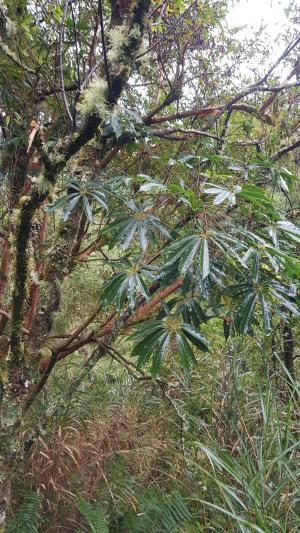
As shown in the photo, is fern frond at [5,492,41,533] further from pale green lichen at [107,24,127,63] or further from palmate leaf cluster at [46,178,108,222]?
pale green lichen at [107,24,127,63]

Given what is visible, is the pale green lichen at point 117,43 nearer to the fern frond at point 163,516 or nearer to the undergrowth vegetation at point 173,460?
the undergrowth vegetation at point 173,460

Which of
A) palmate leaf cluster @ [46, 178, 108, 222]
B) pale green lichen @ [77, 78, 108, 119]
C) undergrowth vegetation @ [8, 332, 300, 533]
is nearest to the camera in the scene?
pale green lichen @ [77, 78, 108, 119]

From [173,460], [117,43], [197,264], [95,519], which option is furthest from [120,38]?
[173,460]

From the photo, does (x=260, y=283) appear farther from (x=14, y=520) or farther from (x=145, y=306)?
(x=14, y=520)

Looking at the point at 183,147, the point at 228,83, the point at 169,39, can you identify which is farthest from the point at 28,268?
the point at 228,83

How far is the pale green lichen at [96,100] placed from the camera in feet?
3.35

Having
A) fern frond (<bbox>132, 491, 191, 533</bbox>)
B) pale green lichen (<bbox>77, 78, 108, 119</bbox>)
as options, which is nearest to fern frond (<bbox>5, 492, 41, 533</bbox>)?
fern frond (<bbox>132, 491, 191, 533</bbox>)

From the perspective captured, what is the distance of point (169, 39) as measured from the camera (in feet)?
6.73

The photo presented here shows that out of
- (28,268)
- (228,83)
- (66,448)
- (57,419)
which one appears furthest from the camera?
(228,83)

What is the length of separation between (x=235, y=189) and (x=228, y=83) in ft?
4.89

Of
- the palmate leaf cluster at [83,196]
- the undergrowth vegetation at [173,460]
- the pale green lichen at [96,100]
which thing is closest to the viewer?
the pale green lichen at [96,100]

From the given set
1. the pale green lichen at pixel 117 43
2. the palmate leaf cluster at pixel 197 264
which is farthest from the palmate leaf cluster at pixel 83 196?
the pale green lichen at pixel 117 43

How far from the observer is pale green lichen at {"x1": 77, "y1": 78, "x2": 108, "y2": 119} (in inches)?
40.2

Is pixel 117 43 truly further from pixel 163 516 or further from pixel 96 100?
pixel 163 516
